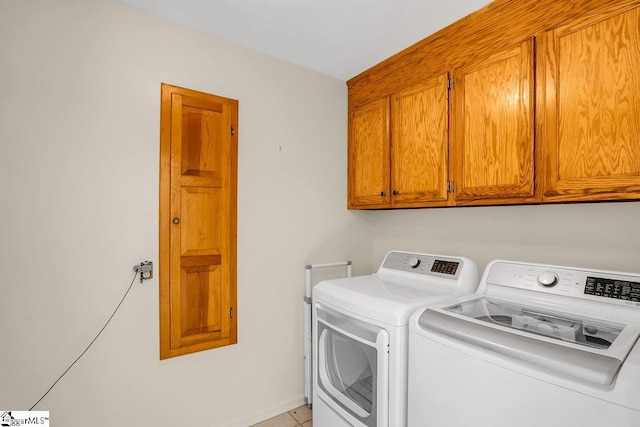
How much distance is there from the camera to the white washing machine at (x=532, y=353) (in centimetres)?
81

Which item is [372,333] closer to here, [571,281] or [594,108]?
[571,281]

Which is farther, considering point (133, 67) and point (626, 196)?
point (133, 67)

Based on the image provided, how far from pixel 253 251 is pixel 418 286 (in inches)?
41.7

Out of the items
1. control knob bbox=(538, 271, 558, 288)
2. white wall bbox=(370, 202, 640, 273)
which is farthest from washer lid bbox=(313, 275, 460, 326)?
white wall bbox=(370, 202, 640, 273)

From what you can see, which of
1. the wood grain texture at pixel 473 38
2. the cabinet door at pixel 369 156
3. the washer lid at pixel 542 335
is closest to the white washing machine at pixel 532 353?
the washer lid at pixel 542 335

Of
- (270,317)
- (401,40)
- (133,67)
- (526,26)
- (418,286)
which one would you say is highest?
(401,40)

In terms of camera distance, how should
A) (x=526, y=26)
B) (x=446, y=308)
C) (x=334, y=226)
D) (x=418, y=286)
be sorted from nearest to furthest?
(x=446, y=308)
(x=526, y=26)
(x=418, y=286)
(x=334, y=226)

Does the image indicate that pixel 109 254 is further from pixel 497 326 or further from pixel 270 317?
pixel 497 326

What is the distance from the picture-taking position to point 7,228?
52.4 inches

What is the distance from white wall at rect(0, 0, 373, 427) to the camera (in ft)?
4.46

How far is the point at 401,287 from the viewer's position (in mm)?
1705

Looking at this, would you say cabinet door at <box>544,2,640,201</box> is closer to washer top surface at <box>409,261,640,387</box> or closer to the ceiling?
washer top surface at <box>409,261,640,387</box>

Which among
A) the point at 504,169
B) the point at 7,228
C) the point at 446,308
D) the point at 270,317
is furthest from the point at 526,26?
the point at 7,228
